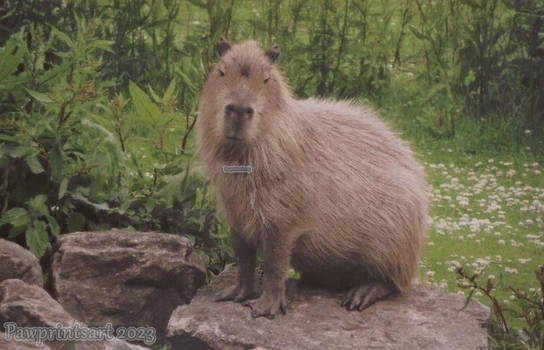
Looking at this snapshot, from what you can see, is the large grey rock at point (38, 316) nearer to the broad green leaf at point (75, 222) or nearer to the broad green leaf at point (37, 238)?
the broad green leaf at point (37, 238)

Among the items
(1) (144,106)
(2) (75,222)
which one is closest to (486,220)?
(1) (144,106)

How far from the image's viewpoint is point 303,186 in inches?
163

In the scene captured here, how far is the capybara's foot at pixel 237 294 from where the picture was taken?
4.39m

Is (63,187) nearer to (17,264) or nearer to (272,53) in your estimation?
(17,264)

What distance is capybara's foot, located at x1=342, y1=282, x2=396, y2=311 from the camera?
4355 millimetres

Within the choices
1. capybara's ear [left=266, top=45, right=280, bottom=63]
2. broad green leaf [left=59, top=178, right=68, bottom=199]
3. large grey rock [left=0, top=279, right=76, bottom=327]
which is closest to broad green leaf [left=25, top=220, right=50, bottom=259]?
broad green leaf [left=59, top=178, right=68, bottom=199]

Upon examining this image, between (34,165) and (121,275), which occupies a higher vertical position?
(34,165)

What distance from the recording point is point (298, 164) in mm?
4133

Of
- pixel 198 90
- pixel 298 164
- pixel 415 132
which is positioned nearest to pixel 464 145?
pixel 415 132

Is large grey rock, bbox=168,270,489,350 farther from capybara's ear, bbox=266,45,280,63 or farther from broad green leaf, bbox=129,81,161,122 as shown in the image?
capybara's ear, bbox=266,45,280,63

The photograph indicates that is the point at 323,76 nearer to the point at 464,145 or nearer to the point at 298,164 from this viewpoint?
the point at 464,145

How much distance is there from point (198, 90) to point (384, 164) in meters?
1.42

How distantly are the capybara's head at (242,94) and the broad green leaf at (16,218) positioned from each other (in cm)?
119

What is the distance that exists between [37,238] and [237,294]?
1.13 metres
